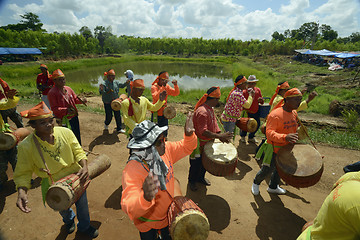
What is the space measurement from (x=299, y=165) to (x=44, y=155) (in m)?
3.78

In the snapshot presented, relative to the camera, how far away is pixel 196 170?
3.88 metres

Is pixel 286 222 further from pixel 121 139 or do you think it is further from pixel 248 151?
pixel 121 139

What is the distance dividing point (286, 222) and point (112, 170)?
4.01 metres

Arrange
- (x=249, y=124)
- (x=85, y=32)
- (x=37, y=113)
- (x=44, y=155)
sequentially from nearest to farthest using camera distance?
1. (x=37, y=113)
2. (x=44, y=155)
3. (x=249, y=124)
4. (x=85, y=32)

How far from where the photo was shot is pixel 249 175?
15.0ft

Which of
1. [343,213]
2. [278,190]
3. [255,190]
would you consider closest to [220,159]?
[255,190]

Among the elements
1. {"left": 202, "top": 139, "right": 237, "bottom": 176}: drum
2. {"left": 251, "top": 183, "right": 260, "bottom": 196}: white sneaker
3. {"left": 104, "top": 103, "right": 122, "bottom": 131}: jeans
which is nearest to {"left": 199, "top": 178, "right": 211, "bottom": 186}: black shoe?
{"left": 251, "top": 183, "right": 260, "bottom": 196}: white sneaker

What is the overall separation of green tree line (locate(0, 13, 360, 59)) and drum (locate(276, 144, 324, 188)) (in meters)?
43.6

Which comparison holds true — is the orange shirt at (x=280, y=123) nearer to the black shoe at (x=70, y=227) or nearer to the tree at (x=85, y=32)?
the black shoe at (x=70, y=227)

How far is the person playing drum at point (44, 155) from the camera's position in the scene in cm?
207

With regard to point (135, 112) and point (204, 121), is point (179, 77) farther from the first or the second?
point (204, 121)

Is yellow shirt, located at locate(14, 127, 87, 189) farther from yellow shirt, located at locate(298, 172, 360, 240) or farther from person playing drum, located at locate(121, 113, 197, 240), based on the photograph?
yellow shirt, located at locate(298, 172, 360, 240)

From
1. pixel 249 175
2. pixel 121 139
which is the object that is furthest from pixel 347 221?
pixel 121 139

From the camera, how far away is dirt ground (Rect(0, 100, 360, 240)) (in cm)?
295
